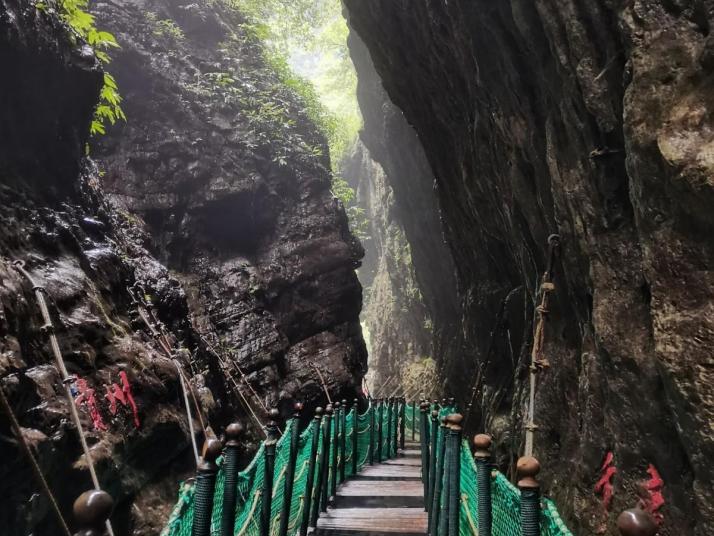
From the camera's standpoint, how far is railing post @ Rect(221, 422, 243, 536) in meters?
2.40

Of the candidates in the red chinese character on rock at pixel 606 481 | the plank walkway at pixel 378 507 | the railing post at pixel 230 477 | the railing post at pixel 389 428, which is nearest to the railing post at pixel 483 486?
the railing post at pixel 230 477

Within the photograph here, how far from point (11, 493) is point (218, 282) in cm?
976

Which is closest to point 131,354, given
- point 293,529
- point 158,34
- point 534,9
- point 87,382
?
point 87,382

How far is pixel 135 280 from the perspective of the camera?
28.7 feet

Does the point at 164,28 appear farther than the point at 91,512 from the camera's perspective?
Yes

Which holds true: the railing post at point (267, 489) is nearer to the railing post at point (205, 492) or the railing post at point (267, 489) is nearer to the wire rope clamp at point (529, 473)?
the railing post at point (205, 492)

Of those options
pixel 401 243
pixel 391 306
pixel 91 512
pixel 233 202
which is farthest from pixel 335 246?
pixel 91 512

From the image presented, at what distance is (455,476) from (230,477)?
67.6 inches

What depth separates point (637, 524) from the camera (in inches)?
49.1

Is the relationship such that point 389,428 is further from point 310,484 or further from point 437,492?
point 437,492

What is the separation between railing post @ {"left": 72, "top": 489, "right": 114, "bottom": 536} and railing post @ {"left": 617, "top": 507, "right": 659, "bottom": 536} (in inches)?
55.6

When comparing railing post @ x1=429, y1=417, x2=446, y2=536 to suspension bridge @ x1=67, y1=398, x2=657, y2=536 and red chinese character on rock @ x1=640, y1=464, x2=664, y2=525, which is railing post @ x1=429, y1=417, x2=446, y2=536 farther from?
red chinese character on rock @ x1=640, y1=464, x2=664, y2=525

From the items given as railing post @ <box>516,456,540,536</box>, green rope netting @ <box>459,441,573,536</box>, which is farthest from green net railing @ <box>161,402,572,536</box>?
railing post @ <box>516,456,540,536</box>

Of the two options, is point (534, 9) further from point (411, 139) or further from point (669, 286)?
point (411, 139)
